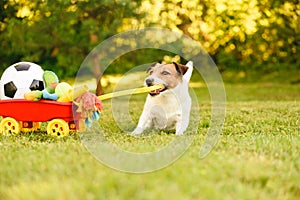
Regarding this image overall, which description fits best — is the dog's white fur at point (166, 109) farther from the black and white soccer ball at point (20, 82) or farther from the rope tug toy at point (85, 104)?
the black and white soccer ball at point (20, 82)

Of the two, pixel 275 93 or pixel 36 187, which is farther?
pixel 275 93

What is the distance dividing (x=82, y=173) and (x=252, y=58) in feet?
43.5

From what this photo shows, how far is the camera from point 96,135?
4371 millimetres

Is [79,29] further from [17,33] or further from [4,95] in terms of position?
[4,95]

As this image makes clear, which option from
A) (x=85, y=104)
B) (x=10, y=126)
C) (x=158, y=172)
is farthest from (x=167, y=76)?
(x=158, y=172)

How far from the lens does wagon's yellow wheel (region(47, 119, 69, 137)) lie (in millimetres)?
4344

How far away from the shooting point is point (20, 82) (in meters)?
4.74

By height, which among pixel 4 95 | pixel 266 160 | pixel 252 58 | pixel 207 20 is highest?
pixel 207 20

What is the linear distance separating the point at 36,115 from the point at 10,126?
32 centimetres

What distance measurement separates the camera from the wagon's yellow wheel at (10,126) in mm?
4582

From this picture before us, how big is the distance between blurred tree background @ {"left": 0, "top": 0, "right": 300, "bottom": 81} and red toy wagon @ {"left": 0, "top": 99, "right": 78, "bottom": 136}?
4.29 meters

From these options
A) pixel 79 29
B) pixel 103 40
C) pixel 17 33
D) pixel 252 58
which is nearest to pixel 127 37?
pixel 103 40

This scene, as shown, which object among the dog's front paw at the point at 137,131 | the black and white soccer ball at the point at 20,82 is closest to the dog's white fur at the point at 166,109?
the dog's front paw at the point at 137,131

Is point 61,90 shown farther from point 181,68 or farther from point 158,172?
point 158,172
